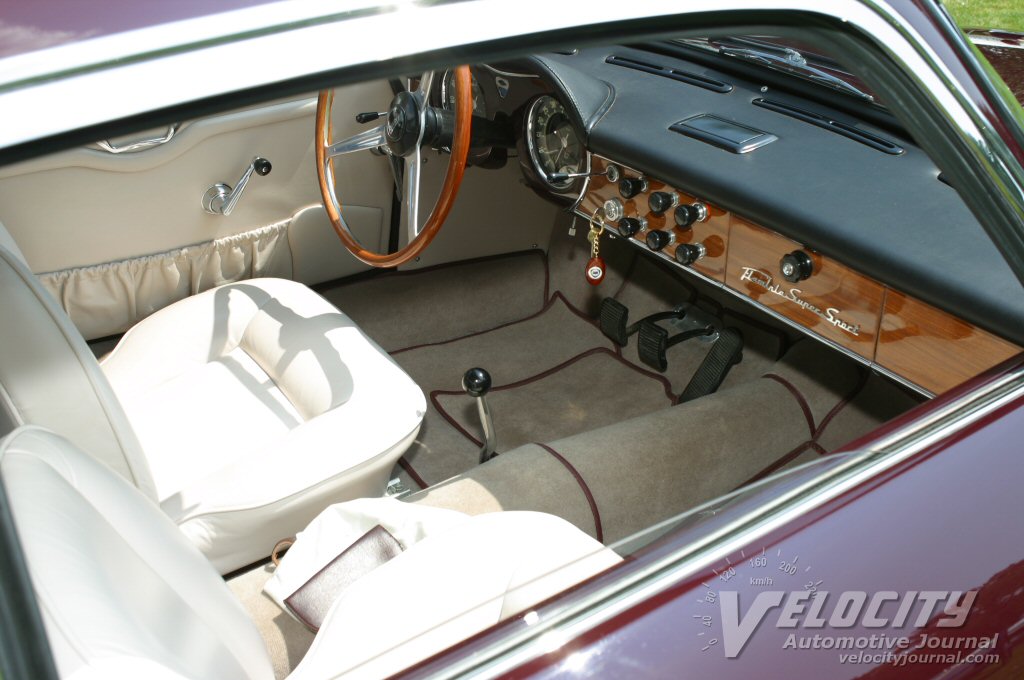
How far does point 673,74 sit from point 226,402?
135 centimetres

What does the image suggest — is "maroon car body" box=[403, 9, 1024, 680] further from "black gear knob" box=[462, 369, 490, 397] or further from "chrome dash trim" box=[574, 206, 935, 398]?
"black gear knob" box=[462, 369, 490, 397]

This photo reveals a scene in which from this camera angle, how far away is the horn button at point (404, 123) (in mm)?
2115

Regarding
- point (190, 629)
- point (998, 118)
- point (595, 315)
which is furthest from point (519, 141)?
point (190, 629)

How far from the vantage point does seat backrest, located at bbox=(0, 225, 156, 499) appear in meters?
1.36

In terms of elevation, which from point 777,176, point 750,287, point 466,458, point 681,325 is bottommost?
point 466,458

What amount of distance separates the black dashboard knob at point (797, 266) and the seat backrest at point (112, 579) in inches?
46.2

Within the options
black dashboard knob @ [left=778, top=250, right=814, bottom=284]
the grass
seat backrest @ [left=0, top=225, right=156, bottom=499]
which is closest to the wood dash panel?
black dashboard knob @ [left=778, top=250, right=814, bottom=284]

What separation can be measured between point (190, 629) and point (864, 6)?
36.2 inches

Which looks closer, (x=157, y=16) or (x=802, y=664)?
(x=157, y=16)

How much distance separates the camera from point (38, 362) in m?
1.38

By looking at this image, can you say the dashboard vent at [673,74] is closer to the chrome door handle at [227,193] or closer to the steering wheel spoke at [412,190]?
the steering wheel spoke at [412,190]

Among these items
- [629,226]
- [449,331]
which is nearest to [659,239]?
[629,226]

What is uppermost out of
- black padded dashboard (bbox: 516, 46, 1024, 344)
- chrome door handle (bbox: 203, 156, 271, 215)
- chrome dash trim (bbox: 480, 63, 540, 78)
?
chrome dash trim (bbox: 480, 63, 540, 78)

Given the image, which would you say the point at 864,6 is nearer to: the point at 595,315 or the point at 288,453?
the point at 288,453
